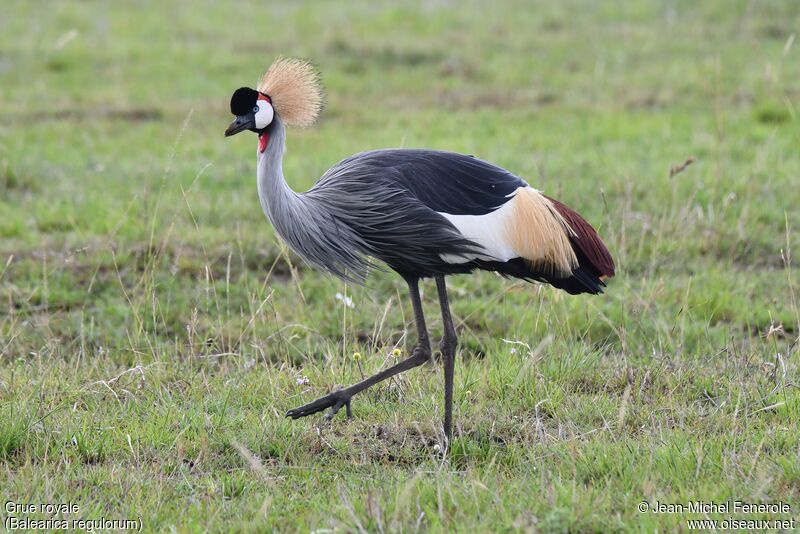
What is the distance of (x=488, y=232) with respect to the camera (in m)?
3.67

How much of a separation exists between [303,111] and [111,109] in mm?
5602

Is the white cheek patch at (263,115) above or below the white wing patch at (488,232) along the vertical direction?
above

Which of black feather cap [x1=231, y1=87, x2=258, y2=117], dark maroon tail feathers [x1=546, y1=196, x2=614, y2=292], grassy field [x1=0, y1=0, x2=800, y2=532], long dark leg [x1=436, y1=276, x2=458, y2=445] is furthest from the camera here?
dark maroon tail feathers [x1=546, y1=196, x2=614, y2=292]

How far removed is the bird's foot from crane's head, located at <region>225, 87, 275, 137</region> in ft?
3.27

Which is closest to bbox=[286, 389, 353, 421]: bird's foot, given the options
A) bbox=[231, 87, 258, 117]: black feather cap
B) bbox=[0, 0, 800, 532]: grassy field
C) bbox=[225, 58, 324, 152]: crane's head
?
bbox=[0, 0, 800, 532]: grassy field

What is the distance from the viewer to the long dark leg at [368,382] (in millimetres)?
3652

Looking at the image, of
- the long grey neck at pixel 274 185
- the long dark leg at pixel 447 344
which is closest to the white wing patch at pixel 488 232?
the long dark leg at pixel 447 344

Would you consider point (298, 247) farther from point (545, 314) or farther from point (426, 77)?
point (426, 77)

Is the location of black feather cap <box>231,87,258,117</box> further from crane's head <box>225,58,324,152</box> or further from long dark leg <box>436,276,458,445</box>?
long dark leg <box>436,276,458,445</box>

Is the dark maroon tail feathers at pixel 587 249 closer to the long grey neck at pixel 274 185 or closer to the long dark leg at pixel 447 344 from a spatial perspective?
the long dark leg at pixel 447 344

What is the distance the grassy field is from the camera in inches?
130

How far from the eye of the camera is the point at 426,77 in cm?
981

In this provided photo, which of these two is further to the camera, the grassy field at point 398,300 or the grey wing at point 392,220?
the grey wing at point 392,220

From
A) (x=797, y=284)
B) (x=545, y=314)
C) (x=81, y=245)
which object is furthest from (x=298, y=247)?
A: (x=797, y=284)
